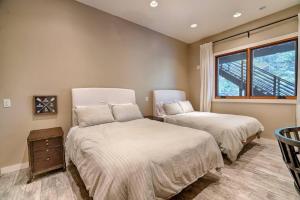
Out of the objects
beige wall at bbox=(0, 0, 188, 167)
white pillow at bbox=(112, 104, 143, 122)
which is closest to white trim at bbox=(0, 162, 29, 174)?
beige wall at bbox=(0, 0, 188, 167)

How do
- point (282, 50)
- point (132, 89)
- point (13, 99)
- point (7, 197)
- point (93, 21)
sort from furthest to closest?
point (132, 89)
point (282, 50)
point (93, 21)
point (13, 99)
point (7, 197)

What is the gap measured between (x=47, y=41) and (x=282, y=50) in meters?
4.73

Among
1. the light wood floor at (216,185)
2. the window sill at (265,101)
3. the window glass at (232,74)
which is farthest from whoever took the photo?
the window glass at (232,74)

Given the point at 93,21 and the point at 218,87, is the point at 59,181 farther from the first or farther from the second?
the point at 218,87

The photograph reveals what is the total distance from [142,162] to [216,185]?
123 centimetres

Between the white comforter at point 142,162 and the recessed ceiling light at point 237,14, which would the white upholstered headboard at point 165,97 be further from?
the recessed ceiling light at point 237,14

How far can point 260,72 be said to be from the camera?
11.6 feet

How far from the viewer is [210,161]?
1.79 m

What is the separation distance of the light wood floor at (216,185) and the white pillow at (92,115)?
76cm

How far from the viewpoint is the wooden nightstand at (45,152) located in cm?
195

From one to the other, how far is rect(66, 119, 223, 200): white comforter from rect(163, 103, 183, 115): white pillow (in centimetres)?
181

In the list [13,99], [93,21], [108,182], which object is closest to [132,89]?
[93,21]

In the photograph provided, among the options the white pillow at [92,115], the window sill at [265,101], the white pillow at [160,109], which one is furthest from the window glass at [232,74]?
the white pillow at [92,115]

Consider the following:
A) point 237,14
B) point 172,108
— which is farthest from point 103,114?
point 237,14
